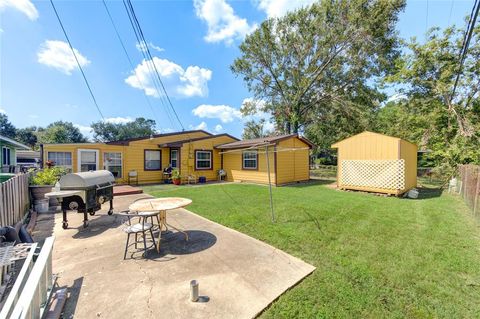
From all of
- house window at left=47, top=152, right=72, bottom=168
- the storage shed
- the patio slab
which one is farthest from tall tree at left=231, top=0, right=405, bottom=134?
the patio slab

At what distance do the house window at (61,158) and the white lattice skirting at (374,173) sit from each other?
13.8 meters

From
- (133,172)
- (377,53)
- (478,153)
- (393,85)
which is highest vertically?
(377,53)

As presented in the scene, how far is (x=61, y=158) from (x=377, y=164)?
49.4 feet

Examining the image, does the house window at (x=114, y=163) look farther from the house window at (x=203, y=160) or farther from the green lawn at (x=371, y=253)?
the green lawn at (x=371, y=253)

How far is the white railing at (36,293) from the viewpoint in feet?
5.63

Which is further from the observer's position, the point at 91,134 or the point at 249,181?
the point at 91,134

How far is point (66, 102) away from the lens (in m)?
11.7

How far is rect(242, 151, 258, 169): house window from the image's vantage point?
42.1 ft

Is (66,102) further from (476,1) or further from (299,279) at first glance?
(476,1)

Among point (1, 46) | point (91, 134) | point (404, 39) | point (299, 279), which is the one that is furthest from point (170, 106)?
point (91, 134)

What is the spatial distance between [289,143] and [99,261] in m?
10.7

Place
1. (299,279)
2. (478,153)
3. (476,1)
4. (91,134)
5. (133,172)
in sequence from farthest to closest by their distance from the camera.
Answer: (91,134) < (133,172) < (478,153) < (476,1) < (299,279)

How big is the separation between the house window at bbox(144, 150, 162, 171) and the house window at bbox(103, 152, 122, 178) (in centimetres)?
141

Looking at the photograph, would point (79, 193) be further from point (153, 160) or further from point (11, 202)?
point (153, 160)
